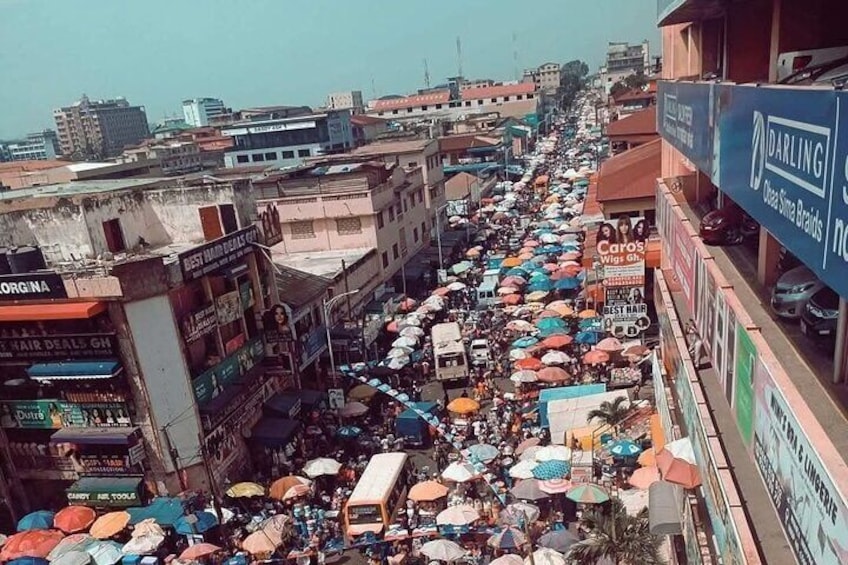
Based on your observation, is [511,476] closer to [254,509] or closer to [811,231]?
[254,509]

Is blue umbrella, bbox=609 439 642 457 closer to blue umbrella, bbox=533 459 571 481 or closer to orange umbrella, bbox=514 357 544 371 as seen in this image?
blue umbrella, bbox=533 459 571 481

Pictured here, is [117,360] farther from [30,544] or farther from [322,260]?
[322,260]

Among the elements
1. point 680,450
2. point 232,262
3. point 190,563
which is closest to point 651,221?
point 232,262

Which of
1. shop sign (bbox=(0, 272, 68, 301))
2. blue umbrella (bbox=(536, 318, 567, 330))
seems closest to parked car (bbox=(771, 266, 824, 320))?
shop sign (bbox=(0, 272, 68, 301))

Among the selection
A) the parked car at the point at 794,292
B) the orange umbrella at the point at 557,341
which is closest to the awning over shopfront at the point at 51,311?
the orange umbrella at the point at 557,341

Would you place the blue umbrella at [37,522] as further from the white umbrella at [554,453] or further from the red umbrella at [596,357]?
the red umbrella at [596,357]
